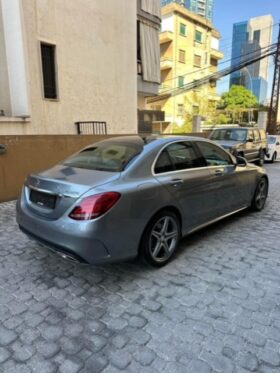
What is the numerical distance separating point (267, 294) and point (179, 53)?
35332 mm

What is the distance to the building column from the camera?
756 centimetres

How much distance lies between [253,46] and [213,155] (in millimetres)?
33728

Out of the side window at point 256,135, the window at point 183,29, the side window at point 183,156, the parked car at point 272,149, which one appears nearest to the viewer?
the side window at point 183,156

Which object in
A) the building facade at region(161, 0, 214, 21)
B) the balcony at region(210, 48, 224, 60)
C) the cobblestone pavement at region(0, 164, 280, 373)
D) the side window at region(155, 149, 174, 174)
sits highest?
the building facade at region(161, 0, 214, 21)

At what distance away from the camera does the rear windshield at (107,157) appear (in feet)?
10.2

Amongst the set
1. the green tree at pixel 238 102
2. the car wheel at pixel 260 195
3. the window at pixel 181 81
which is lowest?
the car wheel at pixel 260 195

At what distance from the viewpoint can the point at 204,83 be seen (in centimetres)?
3619

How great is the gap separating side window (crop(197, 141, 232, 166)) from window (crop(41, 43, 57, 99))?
20.6ft

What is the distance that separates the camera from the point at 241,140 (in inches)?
409

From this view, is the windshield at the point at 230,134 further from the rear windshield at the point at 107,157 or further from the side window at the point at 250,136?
the rear windshield at the point at 107,157

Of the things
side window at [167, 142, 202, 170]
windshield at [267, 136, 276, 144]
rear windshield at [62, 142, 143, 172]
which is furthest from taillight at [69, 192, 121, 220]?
windshield at [267, 136, 276, 144]

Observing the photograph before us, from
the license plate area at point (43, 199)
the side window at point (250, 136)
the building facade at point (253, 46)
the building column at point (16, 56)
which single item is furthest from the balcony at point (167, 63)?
the license plate area at point (43, 199)

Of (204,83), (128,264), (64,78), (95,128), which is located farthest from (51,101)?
(204,83)

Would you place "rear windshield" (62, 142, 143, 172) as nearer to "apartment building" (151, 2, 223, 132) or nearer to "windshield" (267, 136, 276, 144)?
"windshield" (267, 136, 276, 144)
